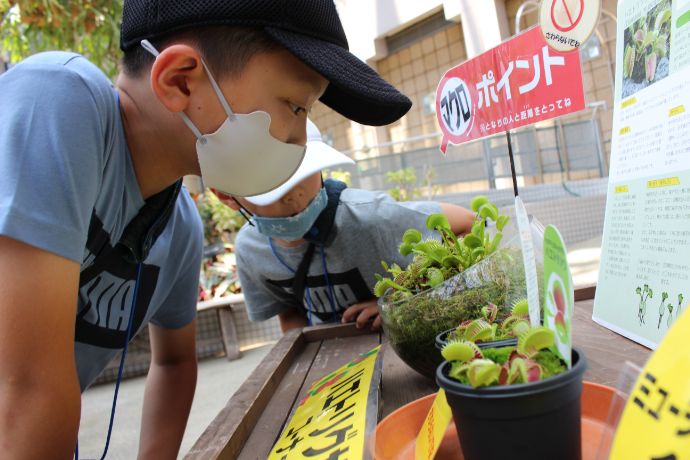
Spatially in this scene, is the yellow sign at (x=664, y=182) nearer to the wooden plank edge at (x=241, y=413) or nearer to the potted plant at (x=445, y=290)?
the potted plant at (x=445, y=290)

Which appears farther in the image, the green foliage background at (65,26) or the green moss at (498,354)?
the green foliage background at (65,26)

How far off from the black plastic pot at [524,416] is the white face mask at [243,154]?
0.55 meters

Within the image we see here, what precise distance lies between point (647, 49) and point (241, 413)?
0.72m

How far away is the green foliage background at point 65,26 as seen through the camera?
314 cm

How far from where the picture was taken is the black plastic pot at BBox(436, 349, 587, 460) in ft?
1.19

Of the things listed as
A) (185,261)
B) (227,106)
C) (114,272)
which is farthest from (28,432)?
(185,261)

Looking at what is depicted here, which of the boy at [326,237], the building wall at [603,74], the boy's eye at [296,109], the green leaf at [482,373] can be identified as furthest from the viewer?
the building wall at [603,74]

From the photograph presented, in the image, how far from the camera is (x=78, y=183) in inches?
26.6

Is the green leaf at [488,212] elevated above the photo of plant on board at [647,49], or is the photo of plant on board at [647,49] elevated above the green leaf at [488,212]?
the photo of plant on board at [647,49]

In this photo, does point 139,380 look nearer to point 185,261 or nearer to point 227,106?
point 185,261

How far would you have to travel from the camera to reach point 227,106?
79 cm

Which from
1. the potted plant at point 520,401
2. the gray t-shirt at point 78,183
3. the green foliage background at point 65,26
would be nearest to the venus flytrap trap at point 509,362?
the potted plant at point 520,401

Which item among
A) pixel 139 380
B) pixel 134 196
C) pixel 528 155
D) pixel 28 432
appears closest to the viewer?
pixel 28 432

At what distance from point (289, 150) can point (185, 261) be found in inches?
19.0
